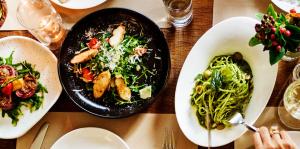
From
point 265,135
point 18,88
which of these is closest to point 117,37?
point 18,88

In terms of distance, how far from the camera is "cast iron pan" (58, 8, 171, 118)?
1876 millimetres

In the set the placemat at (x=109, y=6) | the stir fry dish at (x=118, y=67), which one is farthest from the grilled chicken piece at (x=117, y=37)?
the placemat at (x=109, y=6)

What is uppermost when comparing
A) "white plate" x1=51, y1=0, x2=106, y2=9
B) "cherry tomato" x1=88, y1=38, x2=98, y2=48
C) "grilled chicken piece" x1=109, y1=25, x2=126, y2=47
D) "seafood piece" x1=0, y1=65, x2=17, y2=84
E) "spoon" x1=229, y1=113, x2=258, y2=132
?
"white plate" x1=51, y1=0, x2=106, y2=9

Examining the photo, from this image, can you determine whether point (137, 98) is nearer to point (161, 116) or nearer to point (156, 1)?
point (161, 116)

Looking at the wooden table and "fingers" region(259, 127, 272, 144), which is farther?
the wooden table

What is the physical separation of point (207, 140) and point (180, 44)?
0.40 m

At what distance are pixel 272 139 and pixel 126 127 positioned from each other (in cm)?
56

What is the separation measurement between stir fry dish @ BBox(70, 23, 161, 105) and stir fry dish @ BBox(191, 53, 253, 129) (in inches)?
7.5

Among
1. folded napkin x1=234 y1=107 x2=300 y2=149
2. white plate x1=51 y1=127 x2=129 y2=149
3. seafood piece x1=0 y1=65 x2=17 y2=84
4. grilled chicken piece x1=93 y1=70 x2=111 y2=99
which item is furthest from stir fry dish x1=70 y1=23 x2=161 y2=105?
folded napkin x1=234 y1=107 x2=300 y2=149

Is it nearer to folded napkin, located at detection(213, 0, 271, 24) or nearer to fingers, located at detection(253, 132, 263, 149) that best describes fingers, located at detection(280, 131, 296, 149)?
fingers, located at detection(253, 132, 263, 149)

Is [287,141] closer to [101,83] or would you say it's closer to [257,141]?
[257,141]

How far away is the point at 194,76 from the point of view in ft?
6.01

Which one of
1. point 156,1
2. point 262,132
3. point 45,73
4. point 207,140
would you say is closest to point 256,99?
point 262,132

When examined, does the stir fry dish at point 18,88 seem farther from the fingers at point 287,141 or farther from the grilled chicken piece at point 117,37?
the fingers at point 287,141
